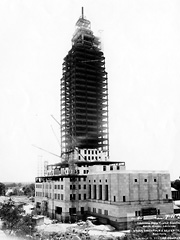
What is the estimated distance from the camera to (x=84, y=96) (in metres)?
159

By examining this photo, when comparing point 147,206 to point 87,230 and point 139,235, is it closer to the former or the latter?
point 87,230

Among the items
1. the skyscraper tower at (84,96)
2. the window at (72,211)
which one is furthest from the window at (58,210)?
the skyscraper tower at (84,96)

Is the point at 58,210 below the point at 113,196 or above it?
below

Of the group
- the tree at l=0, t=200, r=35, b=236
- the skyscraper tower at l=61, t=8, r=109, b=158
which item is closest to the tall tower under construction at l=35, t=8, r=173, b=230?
the skyscraper tower at l=61, t=8, r=109, b=158

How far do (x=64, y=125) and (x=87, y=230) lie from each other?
8934 centimetres

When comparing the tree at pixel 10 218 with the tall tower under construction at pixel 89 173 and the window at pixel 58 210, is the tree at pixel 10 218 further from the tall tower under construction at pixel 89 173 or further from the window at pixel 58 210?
the window at pixel 58 210

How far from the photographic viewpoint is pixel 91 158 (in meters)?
151

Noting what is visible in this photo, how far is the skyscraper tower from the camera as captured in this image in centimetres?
15638

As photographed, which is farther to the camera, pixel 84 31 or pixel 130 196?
pixel 84 31

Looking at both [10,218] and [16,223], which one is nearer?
[16,223]

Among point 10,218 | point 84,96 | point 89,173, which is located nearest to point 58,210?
point 89,173

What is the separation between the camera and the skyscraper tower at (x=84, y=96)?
6156 inches

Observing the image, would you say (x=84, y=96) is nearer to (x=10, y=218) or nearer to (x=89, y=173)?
(x=89, y=173)

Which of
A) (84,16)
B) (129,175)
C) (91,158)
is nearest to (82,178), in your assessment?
(129,175)
